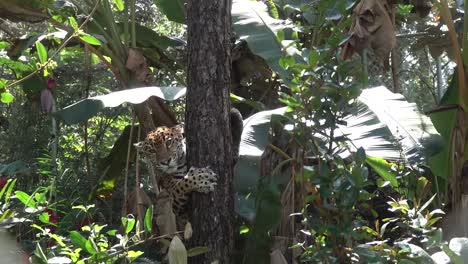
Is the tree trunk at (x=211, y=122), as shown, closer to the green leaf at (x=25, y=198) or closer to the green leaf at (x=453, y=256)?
the green leaf at (x=25, y=198)

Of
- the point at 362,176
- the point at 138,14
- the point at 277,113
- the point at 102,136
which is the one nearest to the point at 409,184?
the point at 362,176

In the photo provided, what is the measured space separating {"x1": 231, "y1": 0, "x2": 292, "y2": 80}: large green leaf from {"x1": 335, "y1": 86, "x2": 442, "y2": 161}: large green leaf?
71cm

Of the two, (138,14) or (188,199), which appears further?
(138,14)

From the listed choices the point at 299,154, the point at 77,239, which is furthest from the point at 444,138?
the point at 77,239

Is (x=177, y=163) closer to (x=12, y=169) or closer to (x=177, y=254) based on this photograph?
(x=177, y=254)

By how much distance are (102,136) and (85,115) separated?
4.42 m

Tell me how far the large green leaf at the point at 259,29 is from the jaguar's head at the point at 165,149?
36.9 inches

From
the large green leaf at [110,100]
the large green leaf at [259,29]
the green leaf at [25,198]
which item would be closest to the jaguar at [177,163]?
the large green leaf at [110,100]

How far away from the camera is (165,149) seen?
5.18 metres

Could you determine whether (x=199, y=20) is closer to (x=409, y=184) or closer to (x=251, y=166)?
(x=251, y=166)

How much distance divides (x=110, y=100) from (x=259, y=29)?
1.49 m

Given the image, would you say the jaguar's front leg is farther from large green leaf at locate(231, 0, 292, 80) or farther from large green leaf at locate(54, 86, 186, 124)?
large green leaf at locate(231, 0, 292, 80)

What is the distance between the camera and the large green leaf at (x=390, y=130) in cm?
444

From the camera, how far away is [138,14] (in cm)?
1038
